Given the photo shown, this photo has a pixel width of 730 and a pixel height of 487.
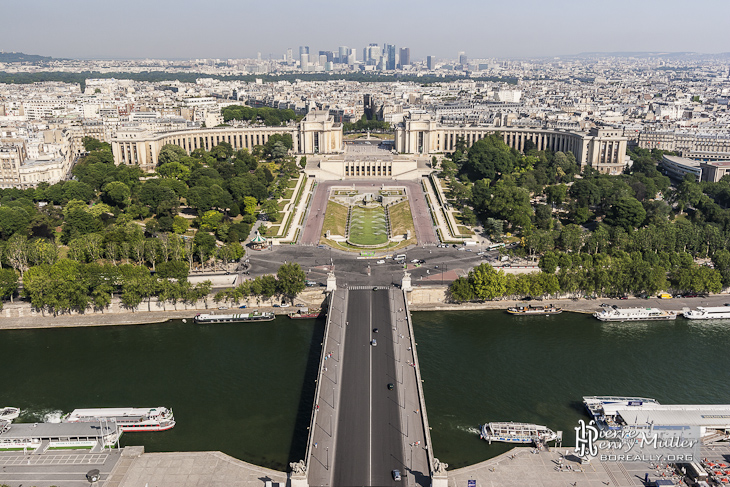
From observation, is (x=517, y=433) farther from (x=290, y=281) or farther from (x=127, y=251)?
(x=127, y=251)

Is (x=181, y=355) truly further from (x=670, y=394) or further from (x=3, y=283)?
(x=670, y=394)

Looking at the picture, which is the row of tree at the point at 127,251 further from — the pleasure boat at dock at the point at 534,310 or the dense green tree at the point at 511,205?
the dense green tree at the point at 511,205

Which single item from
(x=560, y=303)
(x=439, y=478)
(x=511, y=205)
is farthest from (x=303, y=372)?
(x=511, y=205)

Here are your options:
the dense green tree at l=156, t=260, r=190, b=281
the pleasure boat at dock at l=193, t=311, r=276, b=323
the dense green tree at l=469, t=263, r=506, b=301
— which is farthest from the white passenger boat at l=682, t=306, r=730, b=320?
the dense green tree at l=156, t=260, r=190, b=281

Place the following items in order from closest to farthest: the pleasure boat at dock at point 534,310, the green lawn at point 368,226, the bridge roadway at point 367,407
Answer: the bridge roadway at point 367,407, the pleasure boat at dock at point 534,310, the green lawn at point 368,226

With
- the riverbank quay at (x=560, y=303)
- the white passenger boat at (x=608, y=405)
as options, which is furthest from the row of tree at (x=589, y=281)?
the white passenger boat at (x=608, y=405)
